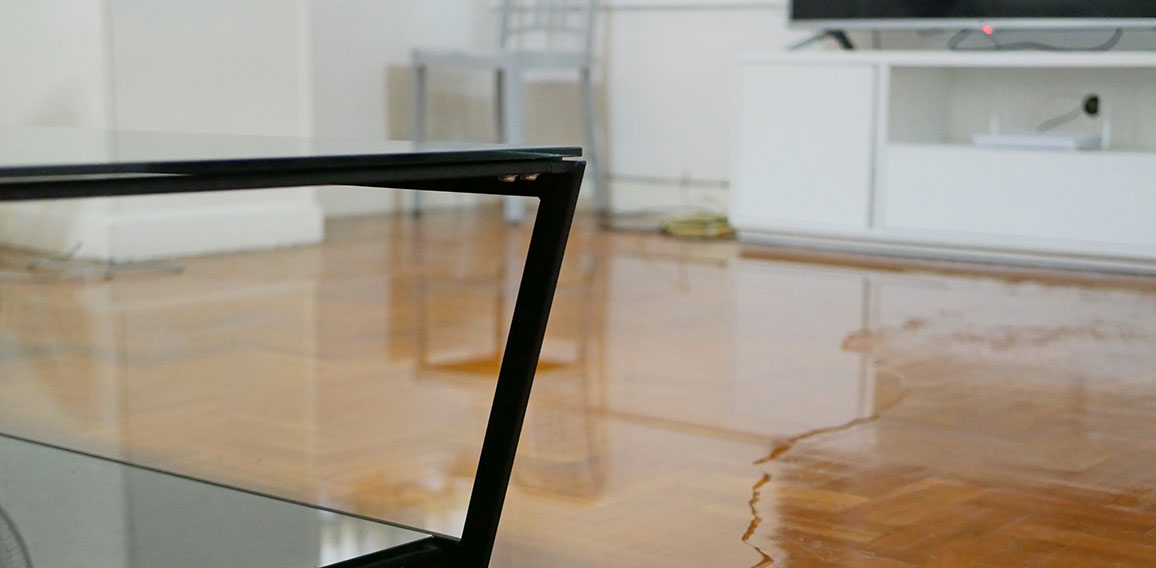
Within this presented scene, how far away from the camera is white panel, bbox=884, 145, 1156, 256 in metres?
3.24

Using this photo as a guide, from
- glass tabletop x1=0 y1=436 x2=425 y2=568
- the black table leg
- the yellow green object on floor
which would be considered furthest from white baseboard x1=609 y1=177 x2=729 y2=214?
the black table leg

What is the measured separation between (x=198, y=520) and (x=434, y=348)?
1.17m

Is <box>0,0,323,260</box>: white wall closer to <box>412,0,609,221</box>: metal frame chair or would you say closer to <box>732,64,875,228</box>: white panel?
<box>412,0,609,221</box>: metal frame chair

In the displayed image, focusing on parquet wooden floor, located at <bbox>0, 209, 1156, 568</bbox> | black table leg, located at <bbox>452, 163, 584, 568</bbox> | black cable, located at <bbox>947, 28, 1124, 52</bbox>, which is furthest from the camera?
black cable, located at <bbox>947, 28, 1124, 52</bbox>

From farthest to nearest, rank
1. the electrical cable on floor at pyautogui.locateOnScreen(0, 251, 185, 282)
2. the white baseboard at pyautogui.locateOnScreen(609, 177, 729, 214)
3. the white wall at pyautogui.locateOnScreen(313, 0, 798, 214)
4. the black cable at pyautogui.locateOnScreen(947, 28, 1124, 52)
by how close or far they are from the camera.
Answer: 1. the white baseboard at pyautogui.locateOnScreen(609, 177, 729, 214)
2. the white wall at pyautogui.locateOnScreen(313, 0, 798, 214)
3. the black cable at pyautogui.locateOnScreen(947, 28, 1124, 52)
4. the electrical cable on floor at pyautogui.locateOnScreen(0, 251, 185, 282)

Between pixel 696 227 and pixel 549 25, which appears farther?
pixel 549 25

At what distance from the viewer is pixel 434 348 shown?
2287 mm

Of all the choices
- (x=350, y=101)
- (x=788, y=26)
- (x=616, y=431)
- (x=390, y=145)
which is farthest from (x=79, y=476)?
(x=350, y=101)

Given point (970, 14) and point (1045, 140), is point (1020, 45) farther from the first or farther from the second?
point (1045, 140)

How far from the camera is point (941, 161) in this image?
11.5 feet

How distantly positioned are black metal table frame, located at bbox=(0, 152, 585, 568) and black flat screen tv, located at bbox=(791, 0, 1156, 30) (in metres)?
2.81

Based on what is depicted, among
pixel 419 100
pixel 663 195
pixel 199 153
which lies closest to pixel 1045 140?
pixel 663 195

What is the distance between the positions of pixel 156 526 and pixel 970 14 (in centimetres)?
300

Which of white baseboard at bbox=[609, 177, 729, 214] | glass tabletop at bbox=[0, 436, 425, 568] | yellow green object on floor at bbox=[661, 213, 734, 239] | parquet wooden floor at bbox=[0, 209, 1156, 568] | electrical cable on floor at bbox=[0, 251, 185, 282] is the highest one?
white baseboard at bbox=[609, 177, 729, 214]
